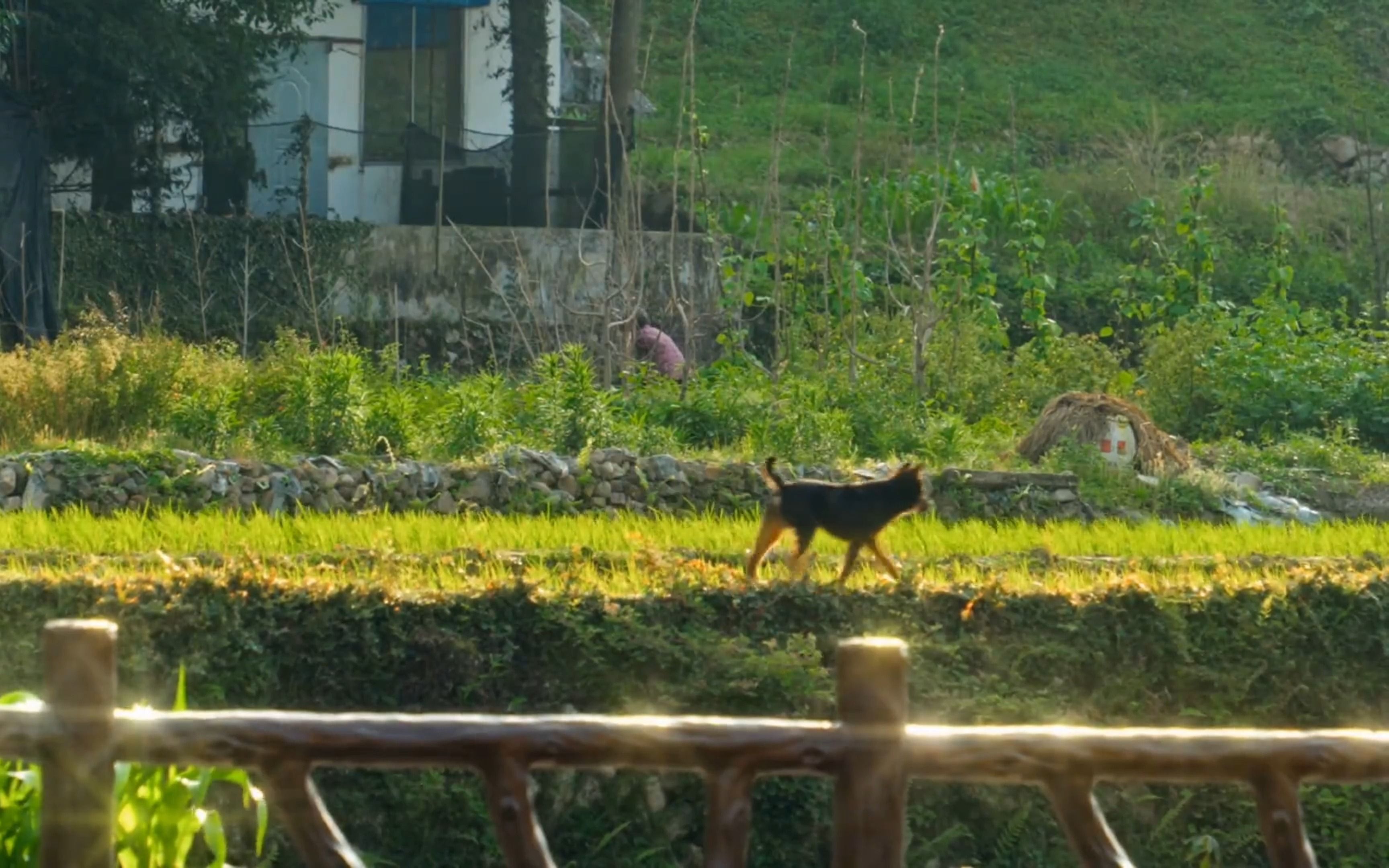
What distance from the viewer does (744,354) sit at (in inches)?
659

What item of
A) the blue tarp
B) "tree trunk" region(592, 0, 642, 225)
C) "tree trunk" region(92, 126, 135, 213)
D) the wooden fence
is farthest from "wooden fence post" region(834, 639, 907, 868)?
the blue tarp

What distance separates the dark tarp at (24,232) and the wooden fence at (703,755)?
12331mm

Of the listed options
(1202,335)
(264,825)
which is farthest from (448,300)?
(264,825)

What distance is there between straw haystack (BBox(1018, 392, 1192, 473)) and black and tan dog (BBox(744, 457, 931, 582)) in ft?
20.0

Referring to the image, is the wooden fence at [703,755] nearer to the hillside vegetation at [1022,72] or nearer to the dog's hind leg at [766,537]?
the dog's hind leg at [766,537]

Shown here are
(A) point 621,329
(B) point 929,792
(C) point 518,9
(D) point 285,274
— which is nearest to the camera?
(B) point 929,792

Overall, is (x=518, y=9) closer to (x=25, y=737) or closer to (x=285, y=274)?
(x=285, y=274)

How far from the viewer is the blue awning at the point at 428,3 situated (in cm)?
2294

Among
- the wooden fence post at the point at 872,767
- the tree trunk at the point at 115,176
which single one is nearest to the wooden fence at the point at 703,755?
the wooden fence post at the point at 872,767

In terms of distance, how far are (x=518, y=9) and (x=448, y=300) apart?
4.83 m

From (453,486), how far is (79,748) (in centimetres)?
828

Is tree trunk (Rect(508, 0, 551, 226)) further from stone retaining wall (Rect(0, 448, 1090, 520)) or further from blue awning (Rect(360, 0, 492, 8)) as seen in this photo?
stone retaining wall (Rect(0, 448, 1090, 520))

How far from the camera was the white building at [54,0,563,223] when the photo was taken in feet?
68.3

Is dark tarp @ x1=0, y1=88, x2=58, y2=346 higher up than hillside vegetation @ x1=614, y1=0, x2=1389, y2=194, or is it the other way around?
hillside vegetation @ x1=614, y1=0, x2=1389, y2=194
